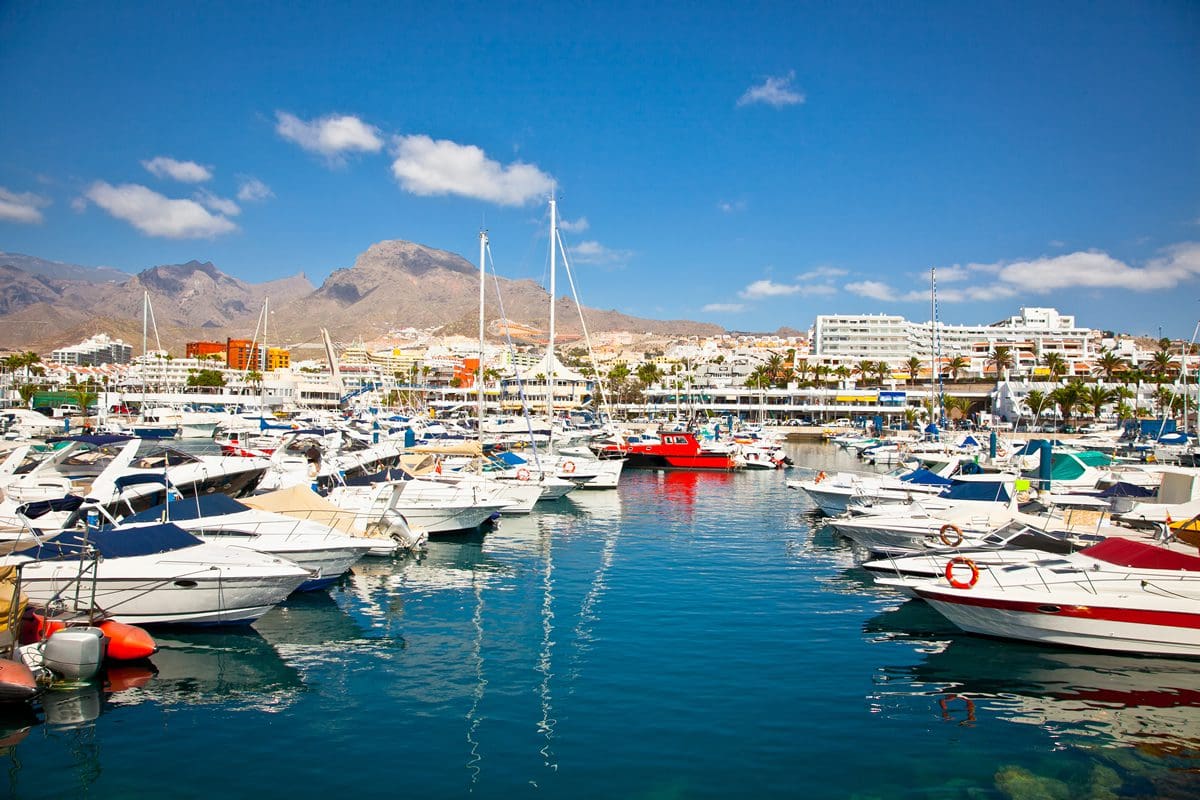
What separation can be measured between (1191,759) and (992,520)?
12978 millimetres

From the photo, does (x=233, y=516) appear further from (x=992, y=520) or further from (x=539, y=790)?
(x=992, y=520)

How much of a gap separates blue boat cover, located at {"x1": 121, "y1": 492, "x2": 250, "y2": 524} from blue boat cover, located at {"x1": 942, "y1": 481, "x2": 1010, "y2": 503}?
23412 mm

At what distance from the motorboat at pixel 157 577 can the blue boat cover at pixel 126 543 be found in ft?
0.06

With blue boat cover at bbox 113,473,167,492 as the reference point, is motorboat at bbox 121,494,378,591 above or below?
below

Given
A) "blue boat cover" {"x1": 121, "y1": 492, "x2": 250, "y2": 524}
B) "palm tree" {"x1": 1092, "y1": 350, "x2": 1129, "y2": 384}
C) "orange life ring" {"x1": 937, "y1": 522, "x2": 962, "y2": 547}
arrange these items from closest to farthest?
1. "blue boat cover" {"x1": 121, "y1": 492, "x2": 250, "y2": 524}
2. "orange life ring" {"x1": 937, "y1": 522, "x2": 962, "y2": 547}
3. "palm tree" {"x1": 1092, "y1": 350, "x2": 1129, "y2": 384}

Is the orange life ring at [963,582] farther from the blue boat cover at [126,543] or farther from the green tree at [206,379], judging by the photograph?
the green tree at [206,379]

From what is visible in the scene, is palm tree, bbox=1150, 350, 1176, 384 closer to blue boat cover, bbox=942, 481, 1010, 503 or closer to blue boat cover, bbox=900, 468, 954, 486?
blue boat cover, bbox=900, 468, 954, 486

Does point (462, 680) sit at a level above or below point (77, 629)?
below

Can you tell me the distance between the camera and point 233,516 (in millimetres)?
20922

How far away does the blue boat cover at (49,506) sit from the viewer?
68.1 feet

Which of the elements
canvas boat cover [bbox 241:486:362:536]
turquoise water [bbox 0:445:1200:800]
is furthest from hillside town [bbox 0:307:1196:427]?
turquoise water [bbox 0:445:1200:800]

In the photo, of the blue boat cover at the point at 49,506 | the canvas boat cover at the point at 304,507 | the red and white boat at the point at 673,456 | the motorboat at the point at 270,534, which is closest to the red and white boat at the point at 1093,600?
the motorboat at the point at 270,534

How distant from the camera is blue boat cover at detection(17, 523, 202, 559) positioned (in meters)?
16.3

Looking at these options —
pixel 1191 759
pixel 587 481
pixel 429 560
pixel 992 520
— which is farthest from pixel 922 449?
pixel 1191 759
